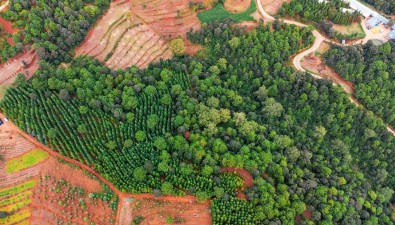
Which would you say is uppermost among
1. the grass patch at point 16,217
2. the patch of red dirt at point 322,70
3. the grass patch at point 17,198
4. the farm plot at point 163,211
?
the patch of red dirt at point 322,70

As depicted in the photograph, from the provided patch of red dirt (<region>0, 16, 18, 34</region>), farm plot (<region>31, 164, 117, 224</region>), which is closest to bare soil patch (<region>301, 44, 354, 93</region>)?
farm plot (<region>31, 164, 117, 224</region>)

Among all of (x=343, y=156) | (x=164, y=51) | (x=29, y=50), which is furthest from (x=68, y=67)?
(x=343, y=156)

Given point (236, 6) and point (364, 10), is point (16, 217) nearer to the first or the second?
point (236, 6)

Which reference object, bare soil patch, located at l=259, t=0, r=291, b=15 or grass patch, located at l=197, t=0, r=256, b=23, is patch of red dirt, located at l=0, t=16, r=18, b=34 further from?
bare soil patch, located at l=259, t=0, r=291, b=15

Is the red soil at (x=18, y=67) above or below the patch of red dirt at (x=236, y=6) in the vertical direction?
below

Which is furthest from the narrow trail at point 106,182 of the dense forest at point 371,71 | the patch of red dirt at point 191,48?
the dense forest at point 371,71

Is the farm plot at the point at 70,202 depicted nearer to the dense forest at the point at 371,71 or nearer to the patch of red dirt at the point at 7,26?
the patch of red dirt at the point at 7,26

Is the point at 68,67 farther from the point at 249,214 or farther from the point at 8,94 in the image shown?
the point at 249,214

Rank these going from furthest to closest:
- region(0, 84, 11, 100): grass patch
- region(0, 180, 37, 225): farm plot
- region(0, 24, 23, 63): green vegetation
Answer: region(0, 24, 23, 63): green vegetation → region(0, 84, 11, 100): grass patch → region(0, 180, 37, 225): farm plot
